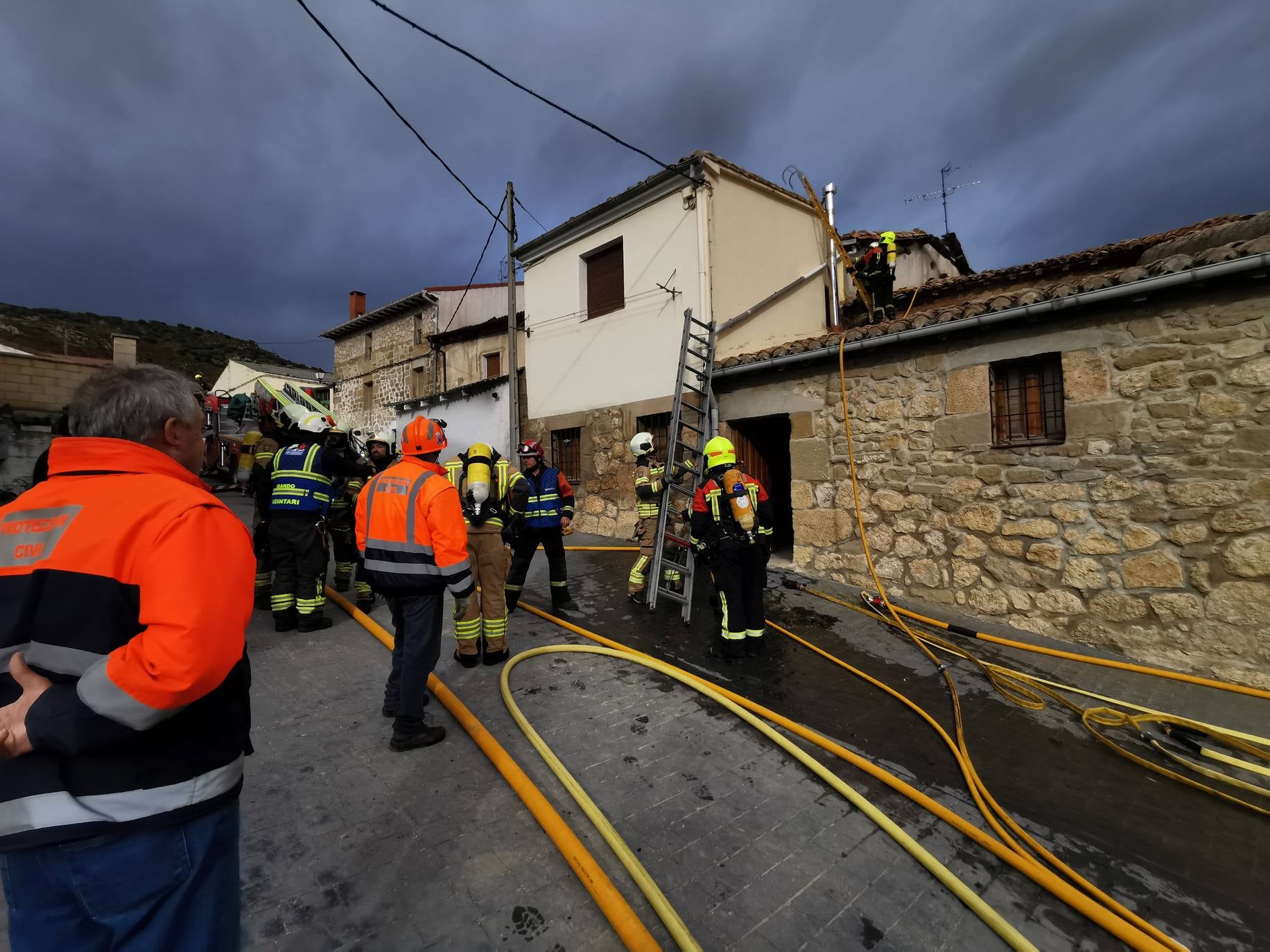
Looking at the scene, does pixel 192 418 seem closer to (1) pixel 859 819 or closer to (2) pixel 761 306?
(1) pixel 859 819

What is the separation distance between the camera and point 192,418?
1.47m

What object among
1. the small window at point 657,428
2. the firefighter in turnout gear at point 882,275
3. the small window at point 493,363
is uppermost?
the small window at point 493,363

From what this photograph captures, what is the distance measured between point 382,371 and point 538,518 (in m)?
21.1

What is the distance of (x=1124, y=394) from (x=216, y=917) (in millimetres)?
6509

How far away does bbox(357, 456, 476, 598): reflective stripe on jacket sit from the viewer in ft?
10.4

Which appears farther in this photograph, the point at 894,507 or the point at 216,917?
the point at 894,507

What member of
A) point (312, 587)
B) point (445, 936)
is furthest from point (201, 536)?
point (312, 587)

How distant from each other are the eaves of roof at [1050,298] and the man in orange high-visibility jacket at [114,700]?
6195 millimetres

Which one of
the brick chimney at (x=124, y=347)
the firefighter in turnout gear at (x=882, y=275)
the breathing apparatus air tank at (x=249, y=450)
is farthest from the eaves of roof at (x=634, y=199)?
the brick chimney at (x=124, y=347)

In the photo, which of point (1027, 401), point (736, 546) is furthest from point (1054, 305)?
point (736, 546)

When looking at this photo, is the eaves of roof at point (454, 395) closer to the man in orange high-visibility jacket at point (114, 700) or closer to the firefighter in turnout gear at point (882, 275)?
the firefighter in turnout gear at point (882, 275)

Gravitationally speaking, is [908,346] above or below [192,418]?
above

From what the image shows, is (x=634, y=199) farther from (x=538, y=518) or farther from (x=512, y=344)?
(x=538, y=518)

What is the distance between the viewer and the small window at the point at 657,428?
891 centimetres
